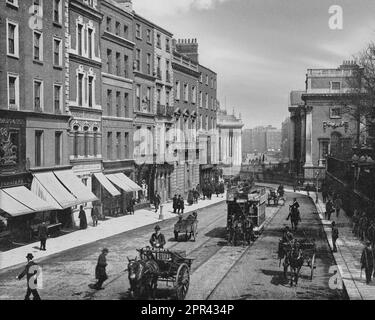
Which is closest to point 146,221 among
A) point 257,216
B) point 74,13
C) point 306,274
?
point 257,216

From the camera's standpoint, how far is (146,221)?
126 feet

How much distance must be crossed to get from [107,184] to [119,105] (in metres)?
7.74

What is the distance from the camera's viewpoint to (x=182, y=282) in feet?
54.7

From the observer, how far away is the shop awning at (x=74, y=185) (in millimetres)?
33062

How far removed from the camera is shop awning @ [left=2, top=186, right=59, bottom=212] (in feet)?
90.0

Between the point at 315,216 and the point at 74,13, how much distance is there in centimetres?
2389

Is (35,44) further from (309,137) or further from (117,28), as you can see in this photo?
(309,137)

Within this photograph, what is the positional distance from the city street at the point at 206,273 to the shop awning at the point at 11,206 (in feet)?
10.1

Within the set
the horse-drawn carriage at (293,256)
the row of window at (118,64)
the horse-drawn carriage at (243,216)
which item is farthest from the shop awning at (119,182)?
the horse-drawn carriage at (293,256)

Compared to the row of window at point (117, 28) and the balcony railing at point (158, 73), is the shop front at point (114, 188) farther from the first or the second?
the balcony railing at point (158, 73)

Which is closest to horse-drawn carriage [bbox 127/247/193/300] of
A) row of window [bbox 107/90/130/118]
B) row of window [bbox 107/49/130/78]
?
row of window [bbox 107/90/130/118]

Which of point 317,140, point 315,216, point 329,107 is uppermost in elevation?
point 329,107

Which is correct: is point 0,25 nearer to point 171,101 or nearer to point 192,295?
point 192,295

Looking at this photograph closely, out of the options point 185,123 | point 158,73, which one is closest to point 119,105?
point 158,73
